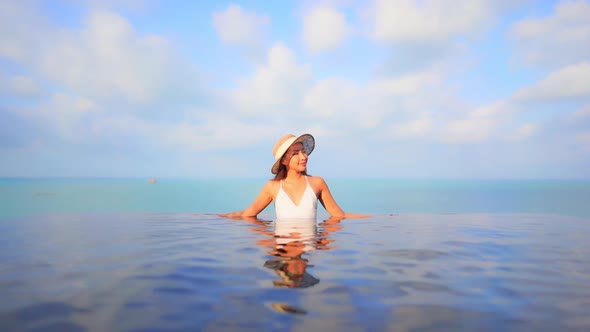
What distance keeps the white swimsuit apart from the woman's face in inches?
12.0

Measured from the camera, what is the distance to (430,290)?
3.22 metres

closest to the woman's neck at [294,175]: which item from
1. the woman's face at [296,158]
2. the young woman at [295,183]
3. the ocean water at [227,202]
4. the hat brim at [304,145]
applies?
the young woman at [295,183]

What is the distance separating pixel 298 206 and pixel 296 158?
93 centimetres

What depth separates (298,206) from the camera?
284 inches

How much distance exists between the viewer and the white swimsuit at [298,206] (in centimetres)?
712

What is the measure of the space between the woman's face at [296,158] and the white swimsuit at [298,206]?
1.00 feet

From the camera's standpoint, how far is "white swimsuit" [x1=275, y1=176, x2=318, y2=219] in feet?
23.4

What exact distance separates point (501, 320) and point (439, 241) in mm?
3448

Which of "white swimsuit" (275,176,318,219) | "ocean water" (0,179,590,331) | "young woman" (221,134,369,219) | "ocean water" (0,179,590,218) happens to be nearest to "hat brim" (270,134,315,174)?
"young woman" (221,134,369,219)

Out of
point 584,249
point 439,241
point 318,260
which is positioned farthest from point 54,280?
point 584,249

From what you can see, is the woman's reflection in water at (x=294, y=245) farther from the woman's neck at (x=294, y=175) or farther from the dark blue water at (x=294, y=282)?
the woman's neck at (x=294, y=175)

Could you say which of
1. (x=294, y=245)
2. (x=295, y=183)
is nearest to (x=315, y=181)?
(x=295, y=183)

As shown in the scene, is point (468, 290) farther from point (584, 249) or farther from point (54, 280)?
point (54, 280)

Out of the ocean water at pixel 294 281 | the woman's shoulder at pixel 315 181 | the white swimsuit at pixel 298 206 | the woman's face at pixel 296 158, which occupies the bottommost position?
the ocean water at pixel 294 281
